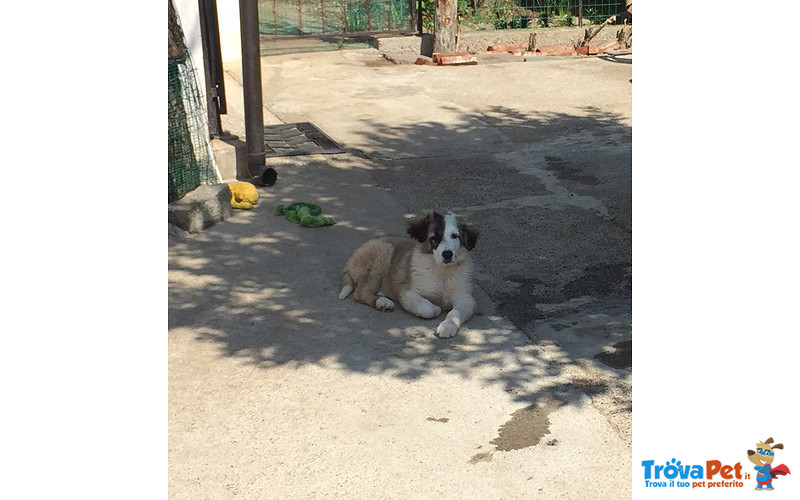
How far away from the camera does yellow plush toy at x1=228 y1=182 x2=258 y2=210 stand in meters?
9.51

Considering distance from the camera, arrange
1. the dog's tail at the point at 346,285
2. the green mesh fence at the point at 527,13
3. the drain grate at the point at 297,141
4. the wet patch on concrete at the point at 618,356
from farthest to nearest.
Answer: the green mesh fence at the point at 527,13 → the drain grate at the point at 297,141 → the dog's tail at the point at 346,285 → the wet patch on concrete at the point at 618,356

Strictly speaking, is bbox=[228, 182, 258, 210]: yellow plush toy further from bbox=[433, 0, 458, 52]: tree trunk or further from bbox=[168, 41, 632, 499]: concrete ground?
bbox=[433, 0, 458, 52]: tree trunk

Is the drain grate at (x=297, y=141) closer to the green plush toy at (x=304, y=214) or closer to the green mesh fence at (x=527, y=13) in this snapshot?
the green plush toy at (x=304, y=214)

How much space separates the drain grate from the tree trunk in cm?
532

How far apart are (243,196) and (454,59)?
8332 mm

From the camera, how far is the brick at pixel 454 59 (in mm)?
16953

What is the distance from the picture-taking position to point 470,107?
1403 cm

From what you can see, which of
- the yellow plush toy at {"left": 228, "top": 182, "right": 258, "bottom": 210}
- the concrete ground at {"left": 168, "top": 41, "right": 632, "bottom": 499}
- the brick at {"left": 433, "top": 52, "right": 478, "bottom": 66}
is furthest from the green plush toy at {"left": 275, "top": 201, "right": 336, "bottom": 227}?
the brick at {"left": 433, "top": 52, "right": 478, "bottom": 66}

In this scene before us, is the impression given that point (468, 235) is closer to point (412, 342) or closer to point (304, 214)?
point (412, 342)

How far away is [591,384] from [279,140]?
22.5 feet

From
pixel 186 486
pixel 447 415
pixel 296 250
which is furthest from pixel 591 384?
pixel 296 250

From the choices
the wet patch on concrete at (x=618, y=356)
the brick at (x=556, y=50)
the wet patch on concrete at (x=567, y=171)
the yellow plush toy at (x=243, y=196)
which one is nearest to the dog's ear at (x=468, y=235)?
the wet patch on concrete at (x=618, y=356)

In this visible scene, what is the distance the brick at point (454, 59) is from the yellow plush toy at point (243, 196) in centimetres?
805
